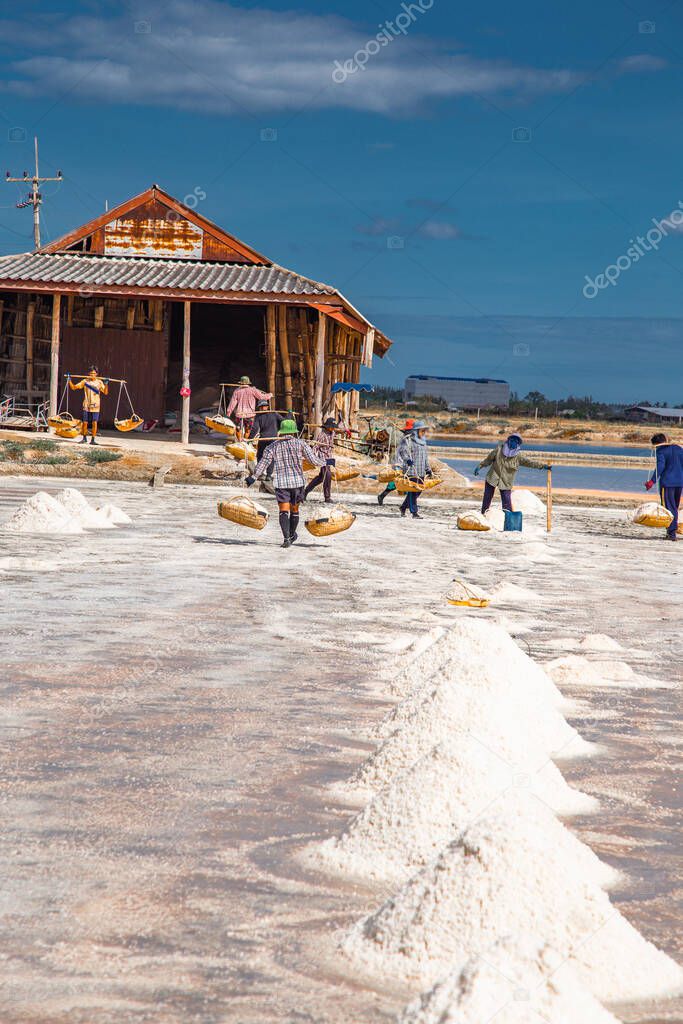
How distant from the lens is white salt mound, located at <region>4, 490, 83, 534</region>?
13695 millimetres

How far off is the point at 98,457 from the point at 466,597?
13.6 metres

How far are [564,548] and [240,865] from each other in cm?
1155

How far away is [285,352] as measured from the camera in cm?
2552

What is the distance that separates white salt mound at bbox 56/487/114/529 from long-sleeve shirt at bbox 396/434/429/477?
4.38m

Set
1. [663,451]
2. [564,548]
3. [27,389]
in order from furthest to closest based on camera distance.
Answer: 1. [27,389]
2. [663,451]
3. [564,548]

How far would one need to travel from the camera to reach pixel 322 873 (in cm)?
401

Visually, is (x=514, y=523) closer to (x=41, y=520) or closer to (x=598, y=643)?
(x=41, y=520)

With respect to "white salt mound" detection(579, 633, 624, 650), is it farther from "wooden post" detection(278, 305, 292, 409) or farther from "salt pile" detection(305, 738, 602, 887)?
"wooden post" detection(278, 305, 292, 409)

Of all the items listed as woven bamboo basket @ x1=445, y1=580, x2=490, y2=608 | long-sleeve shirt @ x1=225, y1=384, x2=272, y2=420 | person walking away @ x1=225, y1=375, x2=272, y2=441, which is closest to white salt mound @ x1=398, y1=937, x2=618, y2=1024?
woven bamboo basket @ x1=445, y1=580, x2=490, y2=608

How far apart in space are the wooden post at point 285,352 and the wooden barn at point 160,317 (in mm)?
32

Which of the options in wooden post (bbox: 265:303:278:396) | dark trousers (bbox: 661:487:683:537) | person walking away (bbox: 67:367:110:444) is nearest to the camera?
dark trousers (bbox: 661:487:683:537)

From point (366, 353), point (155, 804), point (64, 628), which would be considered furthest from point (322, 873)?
point (366, 353)

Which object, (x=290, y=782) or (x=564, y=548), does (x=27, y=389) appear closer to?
(x=564, y=548)

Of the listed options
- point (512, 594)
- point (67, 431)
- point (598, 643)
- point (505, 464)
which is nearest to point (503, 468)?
point (505, 464)
